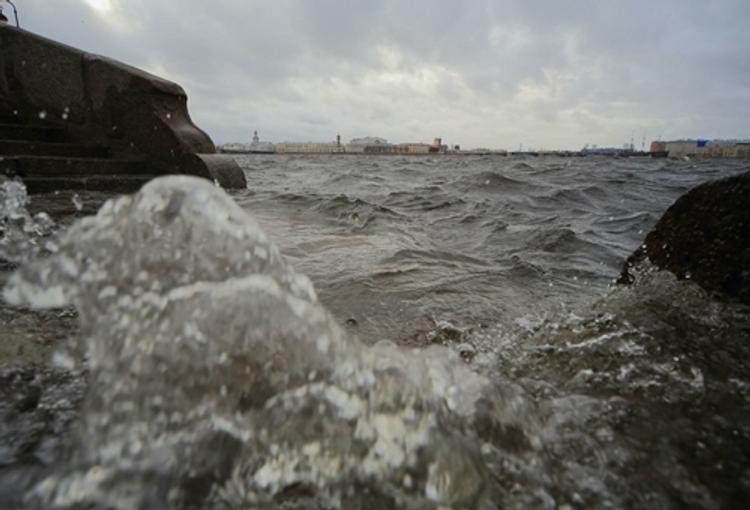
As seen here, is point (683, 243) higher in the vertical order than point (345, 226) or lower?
higher

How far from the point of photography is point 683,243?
2311 millimetres

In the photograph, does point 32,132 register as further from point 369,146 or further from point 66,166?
point 369,146

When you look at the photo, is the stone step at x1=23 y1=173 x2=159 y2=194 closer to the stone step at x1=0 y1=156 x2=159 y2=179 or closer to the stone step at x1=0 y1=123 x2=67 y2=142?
the stone step at x1=0 y1=156 x2=159 y2=179

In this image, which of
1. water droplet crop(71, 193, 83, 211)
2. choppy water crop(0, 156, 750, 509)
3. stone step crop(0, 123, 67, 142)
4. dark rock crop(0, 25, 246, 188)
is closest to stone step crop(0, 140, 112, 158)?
dark rock crop(0, 25, 246, 188)

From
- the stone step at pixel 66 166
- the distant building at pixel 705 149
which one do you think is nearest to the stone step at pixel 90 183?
the stone step at pixel 66 166

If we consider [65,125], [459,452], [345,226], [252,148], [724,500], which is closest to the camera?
[724,500]

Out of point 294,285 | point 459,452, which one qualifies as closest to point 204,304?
point 294,285

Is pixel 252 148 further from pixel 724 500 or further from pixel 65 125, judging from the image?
pixel 724 500

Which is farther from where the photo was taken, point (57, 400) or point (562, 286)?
point (562, 286)

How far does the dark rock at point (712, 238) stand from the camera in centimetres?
200

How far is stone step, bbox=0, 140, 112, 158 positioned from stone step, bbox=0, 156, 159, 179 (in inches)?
10.4

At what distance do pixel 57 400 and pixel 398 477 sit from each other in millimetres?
1036

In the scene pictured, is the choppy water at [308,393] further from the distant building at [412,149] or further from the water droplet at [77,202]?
the distant building at [412,149]

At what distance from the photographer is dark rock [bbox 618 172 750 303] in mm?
2004
